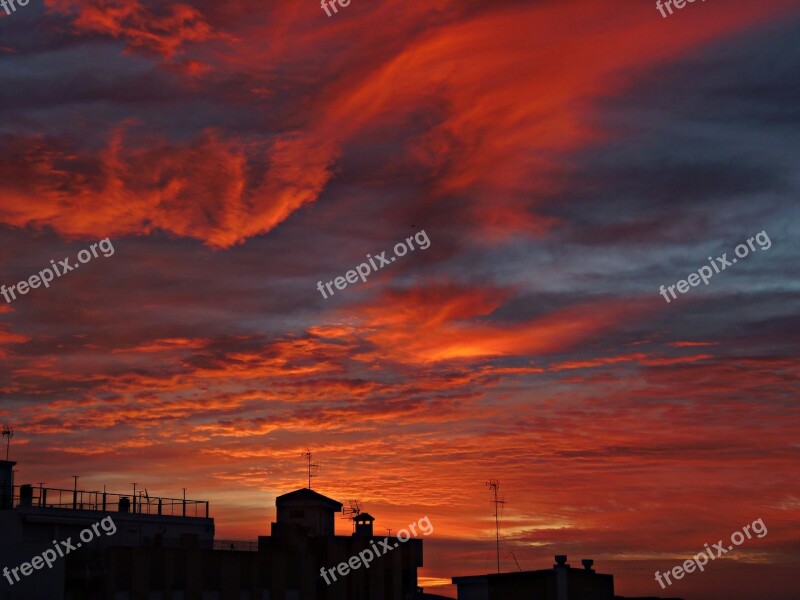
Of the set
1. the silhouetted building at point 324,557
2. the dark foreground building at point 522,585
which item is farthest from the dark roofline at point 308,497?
the dark foreground building at point 522,585

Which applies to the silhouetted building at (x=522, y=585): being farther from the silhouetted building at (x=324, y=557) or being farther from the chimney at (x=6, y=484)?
the chimney at (x=6, y=484)

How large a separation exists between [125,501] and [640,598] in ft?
166

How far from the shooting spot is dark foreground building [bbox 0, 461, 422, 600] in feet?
202

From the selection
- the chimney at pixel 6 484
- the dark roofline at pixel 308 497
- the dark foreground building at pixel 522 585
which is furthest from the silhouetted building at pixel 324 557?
the chimney at pixel 6 484

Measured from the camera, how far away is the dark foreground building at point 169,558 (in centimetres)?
6166

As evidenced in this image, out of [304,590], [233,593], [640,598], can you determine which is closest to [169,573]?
[233,593]

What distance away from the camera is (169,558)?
67438mm

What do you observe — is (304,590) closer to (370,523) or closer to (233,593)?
(233,593)

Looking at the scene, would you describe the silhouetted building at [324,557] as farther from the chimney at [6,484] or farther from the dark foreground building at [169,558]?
the chimney at [6,484]

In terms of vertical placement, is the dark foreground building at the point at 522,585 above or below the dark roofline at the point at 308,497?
below

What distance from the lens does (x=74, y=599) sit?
6162cm

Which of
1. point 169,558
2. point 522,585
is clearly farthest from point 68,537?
point 522,585

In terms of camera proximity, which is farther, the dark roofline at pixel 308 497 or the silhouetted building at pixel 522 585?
the dark roofline at pixel 308 497

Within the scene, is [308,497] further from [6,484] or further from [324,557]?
[6,484]
